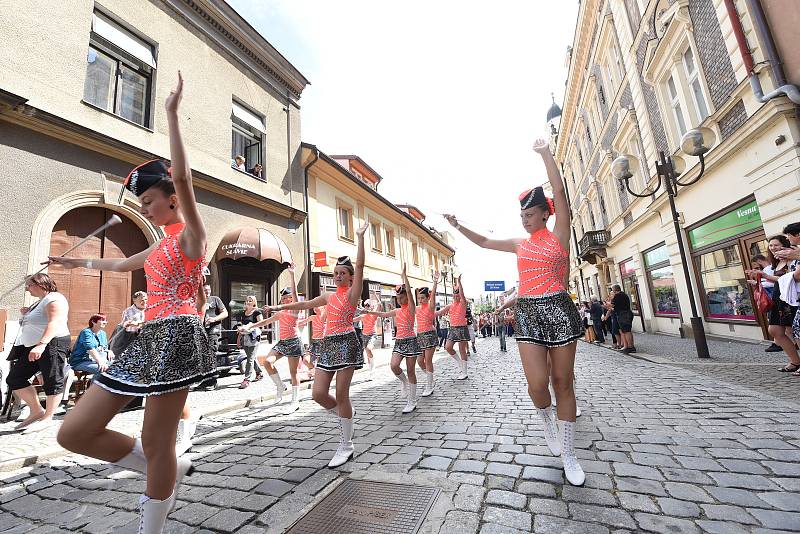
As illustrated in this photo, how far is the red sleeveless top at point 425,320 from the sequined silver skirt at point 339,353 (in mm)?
3164

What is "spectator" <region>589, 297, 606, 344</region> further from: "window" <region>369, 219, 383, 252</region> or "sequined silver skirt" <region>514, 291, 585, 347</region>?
"sequined silver skirt" <region>514, 291, 585, 347</region>

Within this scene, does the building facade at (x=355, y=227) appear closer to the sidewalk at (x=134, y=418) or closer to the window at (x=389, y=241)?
the window at (x=389, y=241)

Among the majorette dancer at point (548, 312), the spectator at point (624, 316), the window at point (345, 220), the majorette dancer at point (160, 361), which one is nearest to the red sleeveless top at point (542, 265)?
the majorette dancer at point (548, 312)

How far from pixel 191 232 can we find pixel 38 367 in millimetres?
5574

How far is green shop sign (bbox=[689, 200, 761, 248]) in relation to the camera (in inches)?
354

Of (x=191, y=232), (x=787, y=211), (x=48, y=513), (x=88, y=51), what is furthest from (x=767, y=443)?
(x=88, y=51)

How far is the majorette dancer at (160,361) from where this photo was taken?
1897 millimetres

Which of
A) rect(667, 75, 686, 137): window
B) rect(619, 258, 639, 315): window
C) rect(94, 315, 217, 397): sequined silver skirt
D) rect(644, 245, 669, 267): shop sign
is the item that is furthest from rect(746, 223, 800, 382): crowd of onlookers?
rect(619, 258, 639, 315): window

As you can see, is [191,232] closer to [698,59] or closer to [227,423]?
[227,423]

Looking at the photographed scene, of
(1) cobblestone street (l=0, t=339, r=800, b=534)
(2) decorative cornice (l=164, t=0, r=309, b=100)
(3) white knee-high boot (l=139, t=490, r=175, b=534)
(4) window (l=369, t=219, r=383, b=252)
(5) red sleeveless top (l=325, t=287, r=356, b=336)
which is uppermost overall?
(2) decorative cornice (l=164, t=0, r=309, b=100)

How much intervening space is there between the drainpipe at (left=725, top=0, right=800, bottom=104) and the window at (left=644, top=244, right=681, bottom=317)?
7314 mm

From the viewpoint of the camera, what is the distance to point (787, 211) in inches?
299

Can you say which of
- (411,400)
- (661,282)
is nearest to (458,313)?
(411,400)

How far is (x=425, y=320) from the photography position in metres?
7.04
